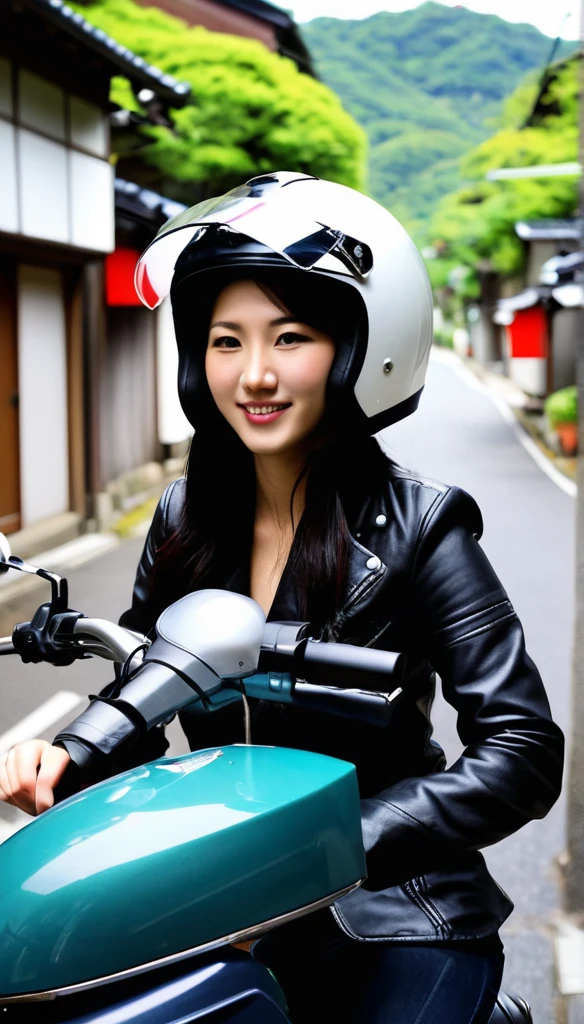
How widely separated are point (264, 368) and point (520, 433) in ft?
76.2

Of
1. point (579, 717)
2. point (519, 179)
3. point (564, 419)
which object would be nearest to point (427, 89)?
point (519, 179)

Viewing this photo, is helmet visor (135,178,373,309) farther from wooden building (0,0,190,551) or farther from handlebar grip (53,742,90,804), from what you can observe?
wooden building (0,0,190,551)

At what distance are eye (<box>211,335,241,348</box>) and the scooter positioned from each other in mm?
433

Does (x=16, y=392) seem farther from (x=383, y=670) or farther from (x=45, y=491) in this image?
(x=383, y=670)

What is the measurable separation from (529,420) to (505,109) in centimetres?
1387

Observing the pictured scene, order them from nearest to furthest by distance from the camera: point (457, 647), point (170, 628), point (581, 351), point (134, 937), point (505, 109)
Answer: point (134, 937) → point (170, 628) → point (457, 647) → point (581, 351) → point (505, 109)

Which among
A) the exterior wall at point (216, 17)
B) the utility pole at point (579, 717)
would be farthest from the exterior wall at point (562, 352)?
the utility pole at point (579, 717)

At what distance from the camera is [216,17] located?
23.9m

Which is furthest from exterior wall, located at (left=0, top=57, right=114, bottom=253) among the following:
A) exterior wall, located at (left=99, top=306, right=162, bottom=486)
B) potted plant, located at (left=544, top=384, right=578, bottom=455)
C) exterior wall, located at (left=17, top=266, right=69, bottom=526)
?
potted plant, located at (left=544, top=384, right=578, bottom=455)

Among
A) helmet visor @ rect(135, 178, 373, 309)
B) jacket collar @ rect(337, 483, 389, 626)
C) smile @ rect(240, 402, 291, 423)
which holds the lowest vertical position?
jacket collar @ rect(337, 483, 389, 626)

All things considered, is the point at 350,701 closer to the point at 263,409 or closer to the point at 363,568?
the point at 363,568

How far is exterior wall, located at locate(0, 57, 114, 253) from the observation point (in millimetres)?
8562

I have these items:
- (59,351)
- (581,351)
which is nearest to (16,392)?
(59,351)

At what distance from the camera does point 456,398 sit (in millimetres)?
31328
